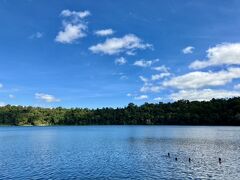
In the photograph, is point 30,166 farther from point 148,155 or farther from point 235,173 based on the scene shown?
point 235,173

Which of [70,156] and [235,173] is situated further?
[70,156]

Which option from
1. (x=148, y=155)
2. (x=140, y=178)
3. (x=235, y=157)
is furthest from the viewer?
(x=148, y=155)

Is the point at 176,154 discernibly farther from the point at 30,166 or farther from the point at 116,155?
the point at 30,166

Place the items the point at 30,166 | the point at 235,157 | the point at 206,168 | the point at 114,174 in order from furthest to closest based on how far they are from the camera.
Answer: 1. the point at 235,157
2. the point at 30,166
3. the point at 206,168
4. the point at 114,174

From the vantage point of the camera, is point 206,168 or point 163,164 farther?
point 163,164

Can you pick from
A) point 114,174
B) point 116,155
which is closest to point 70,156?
point 116,155

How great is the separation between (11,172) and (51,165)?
325 inches

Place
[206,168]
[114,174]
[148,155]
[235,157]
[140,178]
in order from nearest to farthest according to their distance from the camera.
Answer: [140,178] → [114,174] → [206,168] → [235,157] → [148,155]

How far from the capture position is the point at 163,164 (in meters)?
58.2

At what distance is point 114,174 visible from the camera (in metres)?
50.4

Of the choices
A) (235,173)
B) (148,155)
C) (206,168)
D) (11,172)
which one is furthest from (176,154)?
(11,172)

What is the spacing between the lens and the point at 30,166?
190 feet

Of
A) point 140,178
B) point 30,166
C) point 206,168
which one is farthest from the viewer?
point 30,166

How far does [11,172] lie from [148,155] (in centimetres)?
3058
